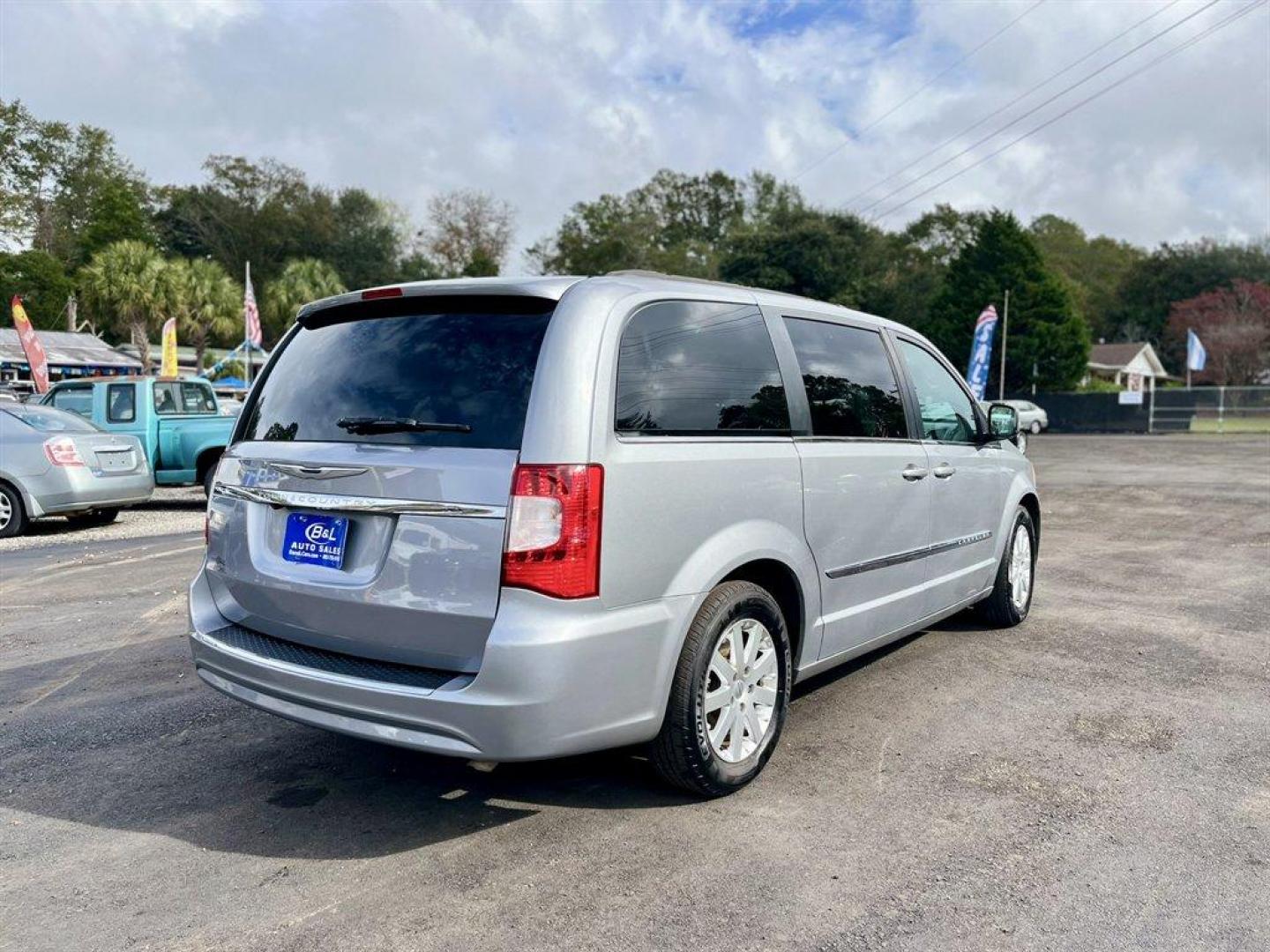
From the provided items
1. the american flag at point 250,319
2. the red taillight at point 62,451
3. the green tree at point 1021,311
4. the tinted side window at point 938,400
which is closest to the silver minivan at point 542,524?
the tinted side window at point 938,400

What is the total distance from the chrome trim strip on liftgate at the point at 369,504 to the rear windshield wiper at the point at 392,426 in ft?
0.83

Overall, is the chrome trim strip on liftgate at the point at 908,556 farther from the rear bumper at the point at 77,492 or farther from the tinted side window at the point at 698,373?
the rear bumper at the point at 77,492

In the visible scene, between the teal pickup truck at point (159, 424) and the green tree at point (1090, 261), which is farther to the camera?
the green tree at point (1090, 261)

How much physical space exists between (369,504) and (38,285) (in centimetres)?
6365

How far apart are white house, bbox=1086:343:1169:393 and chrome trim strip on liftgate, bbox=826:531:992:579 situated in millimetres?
66788

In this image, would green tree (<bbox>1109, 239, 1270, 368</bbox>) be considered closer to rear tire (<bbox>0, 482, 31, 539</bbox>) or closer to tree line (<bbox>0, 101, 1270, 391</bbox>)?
tree line (<bbox>0, 101, 1270, 391</bbox>)

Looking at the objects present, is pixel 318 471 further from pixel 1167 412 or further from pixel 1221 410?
pixel 1167 412

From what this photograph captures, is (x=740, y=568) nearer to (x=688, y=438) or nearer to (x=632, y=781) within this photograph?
(x=688, y=438)

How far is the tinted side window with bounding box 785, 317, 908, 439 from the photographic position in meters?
4.13

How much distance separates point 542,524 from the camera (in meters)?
2.95

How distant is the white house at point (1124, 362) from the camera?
67.1m

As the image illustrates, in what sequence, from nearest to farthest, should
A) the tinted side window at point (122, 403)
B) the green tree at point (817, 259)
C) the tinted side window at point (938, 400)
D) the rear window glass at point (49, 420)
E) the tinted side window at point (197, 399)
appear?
the tinted side window at point (938, 400)
the rear window glass at point (49, 420)
the tinted side window at point (122, 403)
the tinted side window at point (197, 399)
the green tree at point (817, 259)

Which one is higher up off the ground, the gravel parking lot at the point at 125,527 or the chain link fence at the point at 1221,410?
the chain link fence at the point at 1221,410

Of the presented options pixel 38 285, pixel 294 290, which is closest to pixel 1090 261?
pixel 294 290
